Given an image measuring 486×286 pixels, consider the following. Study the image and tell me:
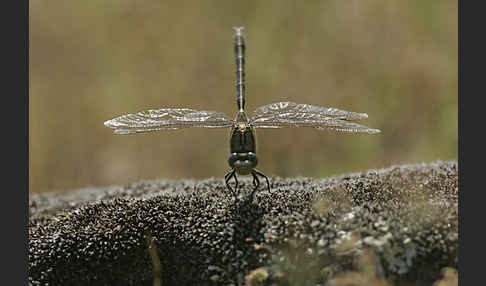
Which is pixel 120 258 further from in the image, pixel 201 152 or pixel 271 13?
pixel 271 13

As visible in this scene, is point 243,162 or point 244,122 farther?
point 244,122

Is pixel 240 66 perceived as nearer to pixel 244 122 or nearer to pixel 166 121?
pixel 244 122

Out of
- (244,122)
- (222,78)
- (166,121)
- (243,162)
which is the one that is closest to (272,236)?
(243,162)

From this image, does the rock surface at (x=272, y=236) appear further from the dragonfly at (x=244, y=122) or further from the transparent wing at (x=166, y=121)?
the transparent wing at (x=166, y=121)

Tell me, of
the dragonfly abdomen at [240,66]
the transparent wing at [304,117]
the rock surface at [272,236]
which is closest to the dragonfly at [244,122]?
the transparent wing at [304,117]

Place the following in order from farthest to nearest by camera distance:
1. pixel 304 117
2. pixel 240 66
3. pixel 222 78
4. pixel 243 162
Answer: pixel 222 78 → pixel 240 66 → pixel 304 117 → pixel 243 162

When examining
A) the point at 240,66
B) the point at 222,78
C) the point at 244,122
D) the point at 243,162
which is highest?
the point at 222,78
